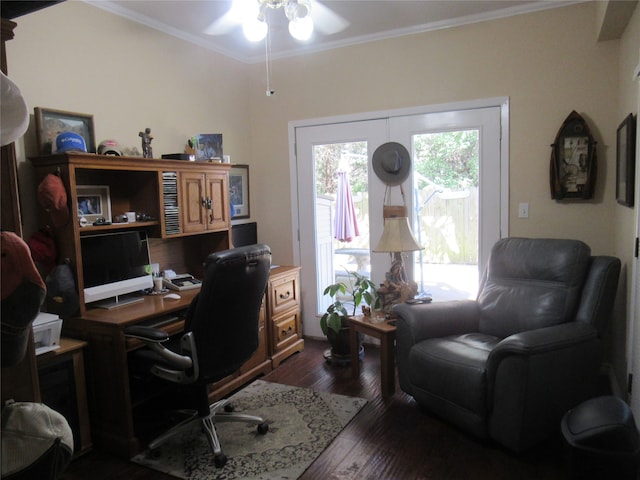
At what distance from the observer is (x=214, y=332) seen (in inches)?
87.6

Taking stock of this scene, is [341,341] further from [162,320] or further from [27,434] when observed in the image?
[27,434]

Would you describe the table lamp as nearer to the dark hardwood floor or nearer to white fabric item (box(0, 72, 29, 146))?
the dark hardwood floor

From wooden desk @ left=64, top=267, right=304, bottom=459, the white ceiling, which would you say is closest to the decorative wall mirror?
the white ceiling

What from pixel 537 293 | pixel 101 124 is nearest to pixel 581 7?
pixel 537 293

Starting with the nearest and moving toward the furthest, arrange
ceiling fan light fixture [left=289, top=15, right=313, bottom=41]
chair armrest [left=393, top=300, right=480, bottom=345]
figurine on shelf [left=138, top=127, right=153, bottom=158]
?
ceiling fan light fixture [left=289, top=15, right=313, bottom=41] → chair armrest [left=393, top=300, right=480, bottom=345] → figurine on shelf [left=138, top=127, right=153, bottom=158]

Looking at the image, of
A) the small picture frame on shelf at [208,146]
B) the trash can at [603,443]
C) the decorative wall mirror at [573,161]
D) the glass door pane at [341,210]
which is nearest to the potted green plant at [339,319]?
the glass door pane at [341,210]

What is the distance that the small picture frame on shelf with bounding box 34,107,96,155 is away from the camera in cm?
248

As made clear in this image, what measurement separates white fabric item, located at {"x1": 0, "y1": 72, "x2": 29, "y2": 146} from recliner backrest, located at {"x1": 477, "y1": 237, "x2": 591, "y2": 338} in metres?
2.57

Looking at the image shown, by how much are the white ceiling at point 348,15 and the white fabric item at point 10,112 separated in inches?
80.2

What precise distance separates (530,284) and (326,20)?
2.30 m

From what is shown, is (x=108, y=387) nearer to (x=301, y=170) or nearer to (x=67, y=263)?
(x=67, y=263)

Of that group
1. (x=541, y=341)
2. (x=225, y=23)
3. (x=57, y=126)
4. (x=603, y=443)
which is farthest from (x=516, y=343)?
(x=225, y=23)

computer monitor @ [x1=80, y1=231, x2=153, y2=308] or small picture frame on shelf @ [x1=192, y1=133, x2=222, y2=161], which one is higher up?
small picture frame on shelf @ [x1=192, y1=133, x2=222, y2=161]

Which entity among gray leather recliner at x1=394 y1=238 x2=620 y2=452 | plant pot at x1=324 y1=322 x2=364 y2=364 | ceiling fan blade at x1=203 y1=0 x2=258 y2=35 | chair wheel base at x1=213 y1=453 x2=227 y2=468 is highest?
ceiling fan blade at x1=203 y1=0 x2=258 y2=35
